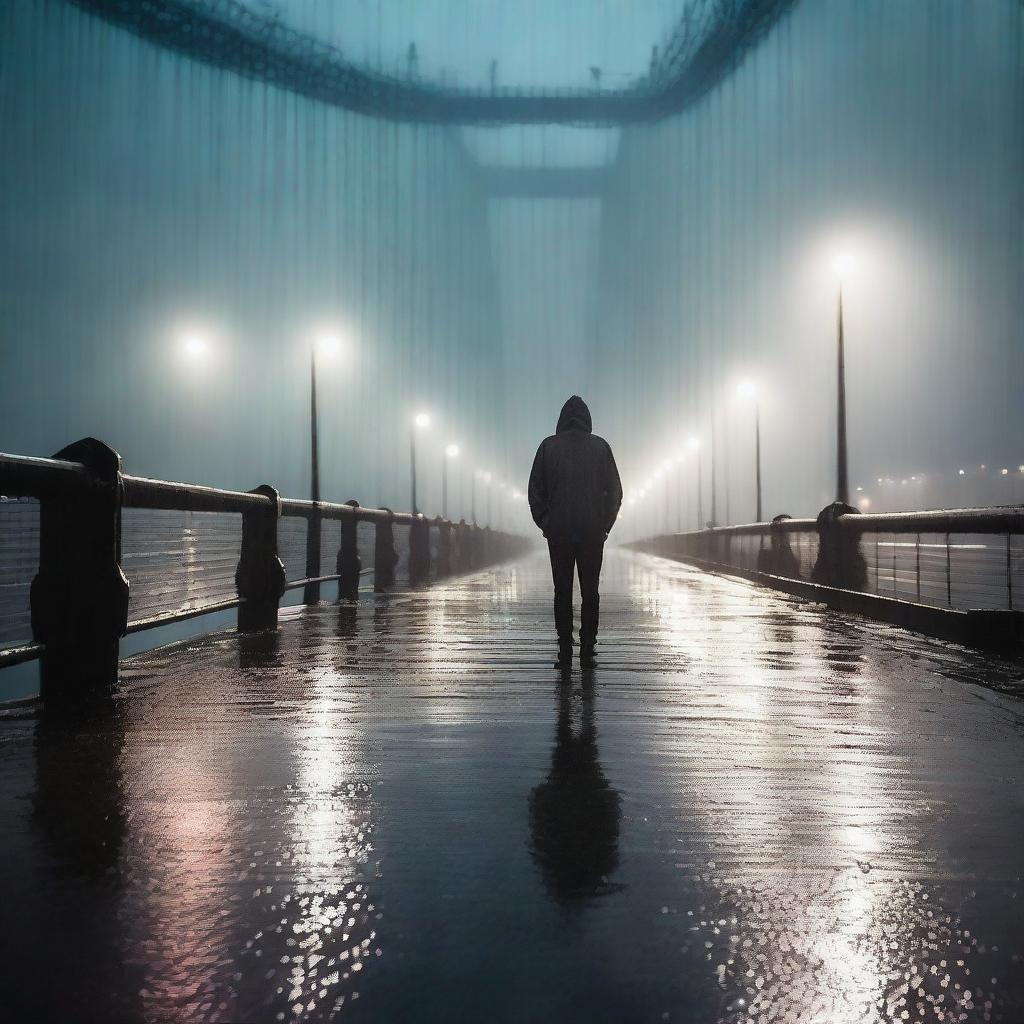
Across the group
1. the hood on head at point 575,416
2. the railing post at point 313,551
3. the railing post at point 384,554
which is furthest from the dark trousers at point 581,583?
the railing post at point 384,554

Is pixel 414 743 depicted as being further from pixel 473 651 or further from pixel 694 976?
pixel 473 651

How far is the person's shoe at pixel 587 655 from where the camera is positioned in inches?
301

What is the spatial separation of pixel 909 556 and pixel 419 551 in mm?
13997

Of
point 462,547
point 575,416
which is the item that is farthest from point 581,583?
point 462,547

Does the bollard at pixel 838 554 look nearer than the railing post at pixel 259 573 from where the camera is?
No

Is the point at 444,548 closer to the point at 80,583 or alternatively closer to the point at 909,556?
the point at 909,556

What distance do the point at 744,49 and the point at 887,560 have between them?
458 ft

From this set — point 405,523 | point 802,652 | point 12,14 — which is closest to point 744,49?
point 12,14

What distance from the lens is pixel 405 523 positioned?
71.7 feet

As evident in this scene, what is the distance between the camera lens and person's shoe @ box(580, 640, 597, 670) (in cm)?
764

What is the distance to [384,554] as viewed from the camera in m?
19.7

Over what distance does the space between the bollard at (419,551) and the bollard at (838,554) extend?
31.4ft

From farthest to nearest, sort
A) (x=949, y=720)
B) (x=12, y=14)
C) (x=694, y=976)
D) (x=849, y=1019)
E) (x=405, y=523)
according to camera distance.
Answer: (x=12, y=14) → (x=405, y=523) → (x=949, y=720) → (x=694, y=976) → (x=849, y=1019)

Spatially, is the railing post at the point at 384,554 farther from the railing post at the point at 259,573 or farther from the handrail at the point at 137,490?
the railing post at the point at 259,573
